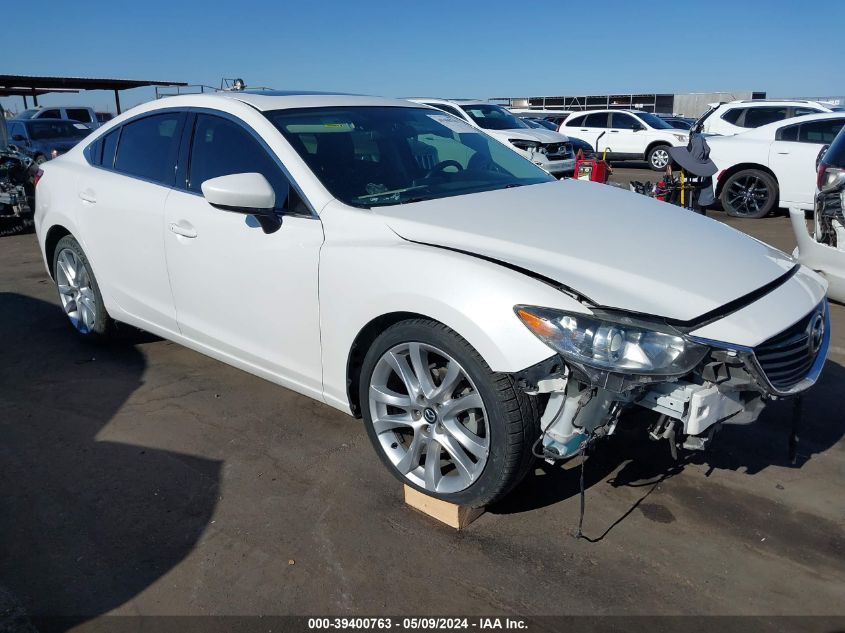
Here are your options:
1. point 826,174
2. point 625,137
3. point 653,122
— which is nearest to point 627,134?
point 625,137

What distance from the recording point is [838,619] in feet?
7.81

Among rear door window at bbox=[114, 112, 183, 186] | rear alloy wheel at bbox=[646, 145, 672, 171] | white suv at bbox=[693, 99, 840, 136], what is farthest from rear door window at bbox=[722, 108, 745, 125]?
rear door window at bbox=[114, 112, 183, 186]

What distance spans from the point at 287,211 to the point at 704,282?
1.86m

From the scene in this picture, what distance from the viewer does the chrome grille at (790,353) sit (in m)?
2.56

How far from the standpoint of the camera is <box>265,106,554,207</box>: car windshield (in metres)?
3.36

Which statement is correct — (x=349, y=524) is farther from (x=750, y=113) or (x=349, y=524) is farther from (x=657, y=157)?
(x=657, y=157)

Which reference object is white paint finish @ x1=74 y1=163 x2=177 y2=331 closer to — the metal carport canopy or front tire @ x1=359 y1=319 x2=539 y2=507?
front tire @ x1=359 y1=319 x2=539 y2=507

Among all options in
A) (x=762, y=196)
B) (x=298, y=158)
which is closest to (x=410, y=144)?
(x=298, y=158)

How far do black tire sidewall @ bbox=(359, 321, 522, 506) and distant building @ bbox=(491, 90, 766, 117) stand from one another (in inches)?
1419

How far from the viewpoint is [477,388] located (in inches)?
102

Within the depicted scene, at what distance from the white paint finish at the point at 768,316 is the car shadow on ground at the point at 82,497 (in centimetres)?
219

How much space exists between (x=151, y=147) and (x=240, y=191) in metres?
1.47

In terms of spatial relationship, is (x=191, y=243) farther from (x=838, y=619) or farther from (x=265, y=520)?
(x=838, y=619)

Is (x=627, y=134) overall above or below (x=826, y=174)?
below
